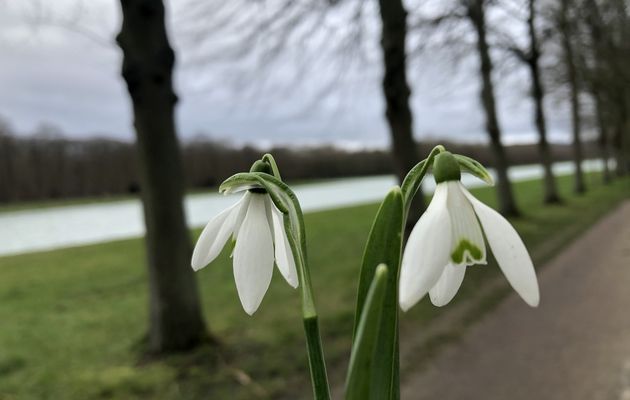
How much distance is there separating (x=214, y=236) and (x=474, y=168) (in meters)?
0.43

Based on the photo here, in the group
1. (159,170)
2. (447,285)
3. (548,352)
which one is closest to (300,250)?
(447,285)

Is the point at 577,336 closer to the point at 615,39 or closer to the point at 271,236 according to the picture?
the point at 271,236

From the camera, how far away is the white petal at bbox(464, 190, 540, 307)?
0.66 meters

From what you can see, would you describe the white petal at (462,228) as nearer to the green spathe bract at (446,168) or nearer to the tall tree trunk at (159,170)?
the green spathe bract at (446,168)

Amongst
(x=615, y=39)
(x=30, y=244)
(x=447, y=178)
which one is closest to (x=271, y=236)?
(x=447, y=178)

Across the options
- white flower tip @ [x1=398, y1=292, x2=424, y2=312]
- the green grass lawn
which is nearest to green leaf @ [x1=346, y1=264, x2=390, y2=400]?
white flower tip @ [x1=398, y1=292, x2=424, y2=312]

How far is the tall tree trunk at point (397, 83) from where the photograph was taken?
7.05m

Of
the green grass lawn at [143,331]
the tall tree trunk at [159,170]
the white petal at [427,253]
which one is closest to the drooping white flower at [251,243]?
the white petal at [427,253]

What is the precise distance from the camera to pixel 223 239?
2.88ft

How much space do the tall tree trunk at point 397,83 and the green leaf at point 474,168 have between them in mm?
6414

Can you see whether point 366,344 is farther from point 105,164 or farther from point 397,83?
point 105,164

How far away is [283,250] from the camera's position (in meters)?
0.90

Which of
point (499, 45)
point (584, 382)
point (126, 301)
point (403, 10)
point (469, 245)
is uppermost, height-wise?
point (499, 45)

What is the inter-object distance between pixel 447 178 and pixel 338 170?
44186mm
